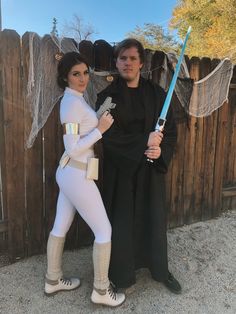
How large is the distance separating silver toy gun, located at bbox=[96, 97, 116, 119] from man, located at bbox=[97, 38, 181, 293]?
6 cm

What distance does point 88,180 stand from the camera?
2.25 meters

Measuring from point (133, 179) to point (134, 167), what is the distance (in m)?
0.15

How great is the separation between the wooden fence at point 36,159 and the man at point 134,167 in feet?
2.21

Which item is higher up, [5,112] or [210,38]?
[210,38]

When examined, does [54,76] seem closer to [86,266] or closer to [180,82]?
[180,82]

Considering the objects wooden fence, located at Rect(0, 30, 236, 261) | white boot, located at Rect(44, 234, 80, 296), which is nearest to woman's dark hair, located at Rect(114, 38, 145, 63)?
wooden fence, located at Rect(0, 30, 236, 261)

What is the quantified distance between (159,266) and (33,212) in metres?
1.24

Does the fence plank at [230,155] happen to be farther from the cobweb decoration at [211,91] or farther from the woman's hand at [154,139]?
the woman's hand at [154,139]

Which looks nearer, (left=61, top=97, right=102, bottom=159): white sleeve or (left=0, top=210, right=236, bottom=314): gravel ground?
(left=61, top=97, right=102, bottom=159): white sleeve

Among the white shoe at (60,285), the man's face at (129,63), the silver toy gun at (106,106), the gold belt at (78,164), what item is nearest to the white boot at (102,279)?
the white shoe at (60,285)

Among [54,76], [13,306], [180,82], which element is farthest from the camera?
[180,82]

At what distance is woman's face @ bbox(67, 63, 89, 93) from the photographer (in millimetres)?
2213

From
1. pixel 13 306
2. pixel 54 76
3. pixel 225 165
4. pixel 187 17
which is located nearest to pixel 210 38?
pixel 187 17

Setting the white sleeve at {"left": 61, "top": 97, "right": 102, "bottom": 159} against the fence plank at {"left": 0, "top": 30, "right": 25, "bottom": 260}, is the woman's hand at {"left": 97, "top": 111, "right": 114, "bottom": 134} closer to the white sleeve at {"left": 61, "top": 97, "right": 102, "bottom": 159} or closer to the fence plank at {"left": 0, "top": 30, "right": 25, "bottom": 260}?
the white sleeve at {"left": 61, "top": 97, "right": 102, "bottom": 159}
